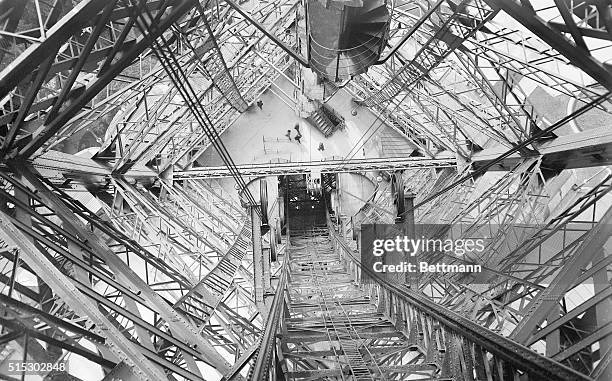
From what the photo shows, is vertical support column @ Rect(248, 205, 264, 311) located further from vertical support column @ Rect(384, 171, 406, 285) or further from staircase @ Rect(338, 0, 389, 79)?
staircase @ Rect(338, 0, 389, 79)

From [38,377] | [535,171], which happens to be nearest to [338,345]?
[38,377]

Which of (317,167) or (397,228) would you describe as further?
(317,167)

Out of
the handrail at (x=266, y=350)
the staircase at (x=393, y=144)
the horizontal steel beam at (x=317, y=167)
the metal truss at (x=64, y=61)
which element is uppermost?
the metal truss at (x=64, y=61)

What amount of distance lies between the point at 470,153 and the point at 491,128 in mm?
3350

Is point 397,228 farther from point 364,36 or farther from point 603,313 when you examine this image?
point 603,313

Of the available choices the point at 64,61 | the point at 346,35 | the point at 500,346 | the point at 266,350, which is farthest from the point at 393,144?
the point at 500,346

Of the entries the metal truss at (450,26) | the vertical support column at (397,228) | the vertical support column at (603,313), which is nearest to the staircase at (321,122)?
the metal truss at (450,26)

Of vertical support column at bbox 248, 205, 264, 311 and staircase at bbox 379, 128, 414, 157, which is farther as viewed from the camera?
staircase at bbox 379, 128, 414, 157

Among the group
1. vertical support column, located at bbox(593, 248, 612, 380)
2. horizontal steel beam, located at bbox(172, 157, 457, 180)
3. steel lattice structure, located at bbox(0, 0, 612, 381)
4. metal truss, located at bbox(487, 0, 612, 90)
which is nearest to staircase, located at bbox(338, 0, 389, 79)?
steel lattice structure, located at bbox(0, 0, 612, 381)

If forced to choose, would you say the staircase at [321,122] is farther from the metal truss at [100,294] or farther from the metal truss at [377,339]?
the metal truss at [100,294]

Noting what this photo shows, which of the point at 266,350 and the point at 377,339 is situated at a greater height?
the point at 266,350

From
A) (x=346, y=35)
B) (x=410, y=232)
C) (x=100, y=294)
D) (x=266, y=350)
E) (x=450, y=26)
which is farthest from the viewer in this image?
(x=410, y=232)

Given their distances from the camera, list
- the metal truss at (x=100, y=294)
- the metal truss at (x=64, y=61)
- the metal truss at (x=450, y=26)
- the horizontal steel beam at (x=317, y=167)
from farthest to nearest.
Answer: the horizontal steel beam at (x=317, y=167)
the metal truss at (x=450, y=26)
the metal truss at (x=64, y=61)
the metal truss at (x=100, y=294)

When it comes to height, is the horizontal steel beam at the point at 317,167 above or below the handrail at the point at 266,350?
above
